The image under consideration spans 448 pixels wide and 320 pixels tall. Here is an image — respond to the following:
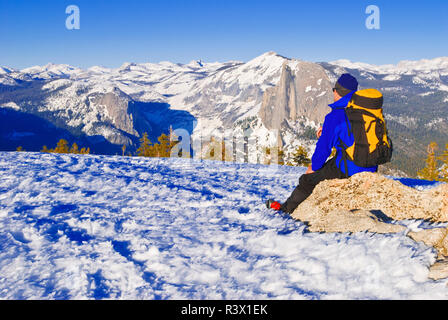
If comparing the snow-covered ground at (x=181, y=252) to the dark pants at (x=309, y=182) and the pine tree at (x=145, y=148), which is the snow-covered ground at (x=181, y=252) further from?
the pine tree at (x=145, y=148)

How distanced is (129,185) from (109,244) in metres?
4.49

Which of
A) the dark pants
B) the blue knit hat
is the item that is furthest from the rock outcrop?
the blue knit hat

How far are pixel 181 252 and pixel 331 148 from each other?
3532mm

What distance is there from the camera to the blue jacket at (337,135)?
581cm

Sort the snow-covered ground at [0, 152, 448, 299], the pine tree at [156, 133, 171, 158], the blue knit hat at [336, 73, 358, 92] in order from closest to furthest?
the snow-covered ground at [0, 152, 448, 299], the blue knit hat at [336, 73, 358, 92], the pine tree at [156, 133, 171, 158]

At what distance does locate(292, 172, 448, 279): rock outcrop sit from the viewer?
508 centimetres

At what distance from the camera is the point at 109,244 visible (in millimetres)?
5059

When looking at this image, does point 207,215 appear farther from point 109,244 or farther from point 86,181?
point 86,181

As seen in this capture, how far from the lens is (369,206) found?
616 centimetres

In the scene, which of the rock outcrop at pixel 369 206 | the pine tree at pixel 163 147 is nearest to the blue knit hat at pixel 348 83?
the rock outcrop at pixel 369 206

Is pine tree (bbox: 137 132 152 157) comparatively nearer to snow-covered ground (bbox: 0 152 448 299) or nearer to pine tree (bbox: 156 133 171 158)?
pine tree (bbox: 156 133 171 158)

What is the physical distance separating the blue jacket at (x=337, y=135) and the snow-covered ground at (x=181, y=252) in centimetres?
145

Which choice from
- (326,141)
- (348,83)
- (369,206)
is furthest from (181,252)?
(348,83)
